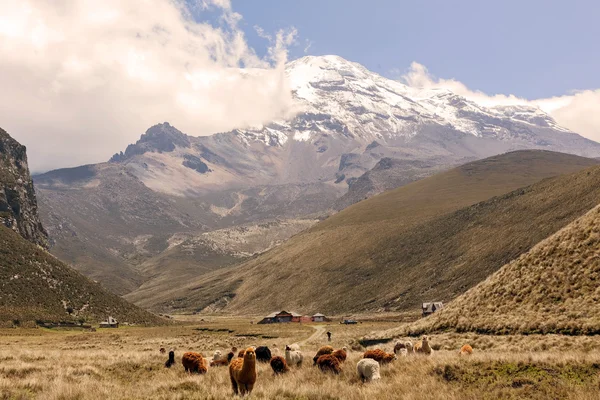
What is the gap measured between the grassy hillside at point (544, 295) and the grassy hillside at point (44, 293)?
69495mm

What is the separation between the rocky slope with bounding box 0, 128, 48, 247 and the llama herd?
12078 centimetres

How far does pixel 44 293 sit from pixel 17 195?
194 ft

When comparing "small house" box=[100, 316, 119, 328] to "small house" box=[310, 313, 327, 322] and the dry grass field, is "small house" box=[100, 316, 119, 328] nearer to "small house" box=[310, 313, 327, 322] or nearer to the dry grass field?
"small house" box=[310, 313, 327, 322]

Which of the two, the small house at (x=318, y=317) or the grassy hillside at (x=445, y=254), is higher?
the grassy hillside at (x=445, y=254)

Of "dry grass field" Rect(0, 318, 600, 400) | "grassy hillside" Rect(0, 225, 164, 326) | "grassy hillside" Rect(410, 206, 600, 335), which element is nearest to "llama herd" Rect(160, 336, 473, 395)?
"dry grass field" Rect(0, 318, 600, 400)

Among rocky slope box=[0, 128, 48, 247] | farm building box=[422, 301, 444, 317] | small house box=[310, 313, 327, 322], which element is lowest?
small house box=[310, 313, 327, 322]

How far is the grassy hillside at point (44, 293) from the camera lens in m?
88.9

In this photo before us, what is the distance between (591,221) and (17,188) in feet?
493

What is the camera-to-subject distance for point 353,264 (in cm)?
19112

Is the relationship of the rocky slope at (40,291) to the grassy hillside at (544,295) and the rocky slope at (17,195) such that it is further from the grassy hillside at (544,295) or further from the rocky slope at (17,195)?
the grassy hillside at (544,295)

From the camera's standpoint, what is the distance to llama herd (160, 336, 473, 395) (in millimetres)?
17766

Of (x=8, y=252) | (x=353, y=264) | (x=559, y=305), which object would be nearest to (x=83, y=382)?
(x=559, y=305)

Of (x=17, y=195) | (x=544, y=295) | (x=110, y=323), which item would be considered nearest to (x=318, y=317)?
(x=110, y=323)

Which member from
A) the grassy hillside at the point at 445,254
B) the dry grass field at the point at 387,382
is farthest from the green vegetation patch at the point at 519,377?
the grassy hillside at the point at 445,254
